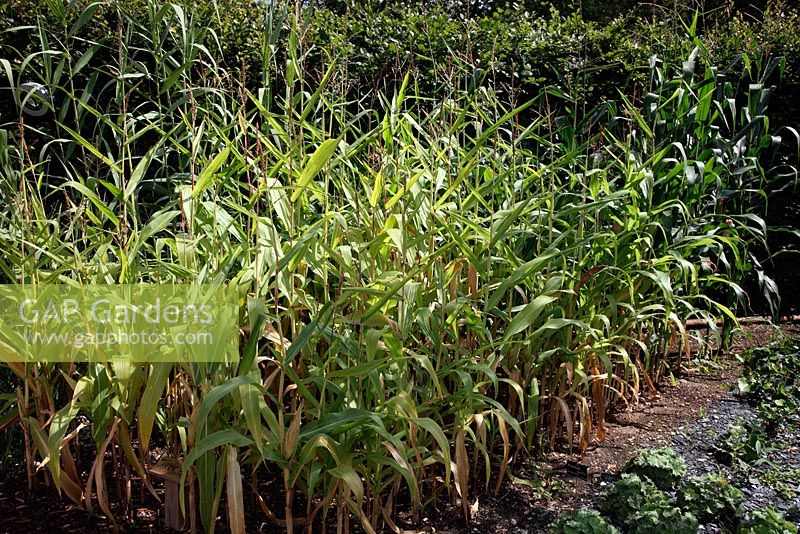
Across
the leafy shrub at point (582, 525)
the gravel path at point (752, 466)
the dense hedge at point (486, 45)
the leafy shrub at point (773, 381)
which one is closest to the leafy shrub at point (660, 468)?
the gravel path at point (752, 466)

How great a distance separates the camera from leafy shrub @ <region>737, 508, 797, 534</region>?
1935mm

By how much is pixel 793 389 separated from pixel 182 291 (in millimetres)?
2644

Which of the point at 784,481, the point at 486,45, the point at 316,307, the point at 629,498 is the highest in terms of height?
the point at 486,45

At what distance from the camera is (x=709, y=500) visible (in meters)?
2.14

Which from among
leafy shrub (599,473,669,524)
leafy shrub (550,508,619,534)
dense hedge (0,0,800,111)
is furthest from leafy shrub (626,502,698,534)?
dense hedge (0,0,800,111)

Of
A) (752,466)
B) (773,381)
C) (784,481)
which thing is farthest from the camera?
(773,381)

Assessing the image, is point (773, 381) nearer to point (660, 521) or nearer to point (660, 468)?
point (660, 468)

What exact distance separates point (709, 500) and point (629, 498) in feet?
0.85

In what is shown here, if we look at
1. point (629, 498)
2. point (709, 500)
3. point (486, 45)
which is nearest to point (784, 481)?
point (709, 500)

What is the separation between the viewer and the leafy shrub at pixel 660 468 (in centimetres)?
227

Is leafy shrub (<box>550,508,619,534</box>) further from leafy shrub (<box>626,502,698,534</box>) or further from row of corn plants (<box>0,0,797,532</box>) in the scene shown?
row of corn plants (<box>0,0,797,532</box>)

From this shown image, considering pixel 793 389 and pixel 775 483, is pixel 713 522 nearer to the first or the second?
pixel 775 483

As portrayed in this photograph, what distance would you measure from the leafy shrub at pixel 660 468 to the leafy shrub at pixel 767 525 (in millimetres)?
283

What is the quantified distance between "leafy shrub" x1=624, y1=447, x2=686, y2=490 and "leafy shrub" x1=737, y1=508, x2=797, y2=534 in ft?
0.93
